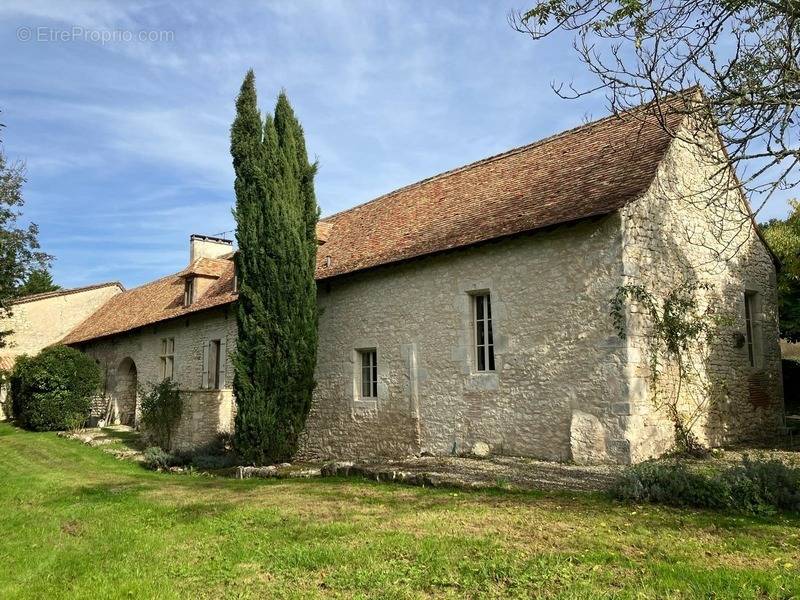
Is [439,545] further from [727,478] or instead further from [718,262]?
[718,262]

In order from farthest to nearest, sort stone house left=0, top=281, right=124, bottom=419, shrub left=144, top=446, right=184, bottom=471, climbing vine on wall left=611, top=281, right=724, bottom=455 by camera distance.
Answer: stone house left=0, top=281, right=124, bottom=419
shrub left=144, top=446, right=184, bottom=471
climbing vine on wall left=611, top=281, right=724, bottom=455

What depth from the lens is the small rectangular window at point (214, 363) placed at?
17.3m

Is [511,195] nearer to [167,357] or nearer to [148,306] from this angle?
[167,357]

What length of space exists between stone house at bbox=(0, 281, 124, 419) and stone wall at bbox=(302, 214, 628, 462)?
19.1 m

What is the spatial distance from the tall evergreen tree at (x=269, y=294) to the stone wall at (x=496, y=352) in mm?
1371

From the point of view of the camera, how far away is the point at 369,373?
13.3 meters

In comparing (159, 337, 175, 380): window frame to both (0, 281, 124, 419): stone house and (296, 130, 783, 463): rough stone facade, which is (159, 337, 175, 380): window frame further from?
(0, 281, 124, 419): stone house

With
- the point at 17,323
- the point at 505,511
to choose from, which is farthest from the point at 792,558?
the point at 17,323

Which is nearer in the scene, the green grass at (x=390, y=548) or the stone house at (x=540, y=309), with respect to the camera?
the green grass at (x=390, y=548)

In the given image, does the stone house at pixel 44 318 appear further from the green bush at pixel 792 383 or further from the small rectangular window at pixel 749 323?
the green bush at pixel 792 383

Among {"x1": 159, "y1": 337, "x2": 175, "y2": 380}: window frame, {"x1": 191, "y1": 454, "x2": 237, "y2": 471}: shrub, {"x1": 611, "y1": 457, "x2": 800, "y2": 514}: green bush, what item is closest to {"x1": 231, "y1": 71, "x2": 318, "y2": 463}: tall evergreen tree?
{"x1": 191, "y1": 454, "x2": 237, "y2": 471}: shrub

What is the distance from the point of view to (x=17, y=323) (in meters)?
26.6

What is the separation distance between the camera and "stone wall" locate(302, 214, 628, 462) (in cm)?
962

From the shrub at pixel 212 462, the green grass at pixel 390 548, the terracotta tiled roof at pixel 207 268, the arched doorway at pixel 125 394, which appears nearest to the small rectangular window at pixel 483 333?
the green grass at pixel 390 548
